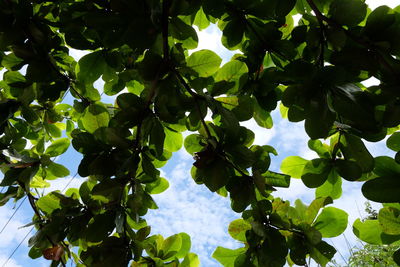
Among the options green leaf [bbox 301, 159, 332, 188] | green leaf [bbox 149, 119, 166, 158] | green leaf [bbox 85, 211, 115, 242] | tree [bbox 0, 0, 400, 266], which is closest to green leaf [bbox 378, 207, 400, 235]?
tree [bbox 0, 0, 400, 266]

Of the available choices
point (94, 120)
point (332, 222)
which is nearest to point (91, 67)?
point (94, 120)

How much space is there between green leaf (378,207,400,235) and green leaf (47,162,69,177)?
1226 millimetres

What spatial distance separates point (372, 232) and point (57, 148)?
1.32m

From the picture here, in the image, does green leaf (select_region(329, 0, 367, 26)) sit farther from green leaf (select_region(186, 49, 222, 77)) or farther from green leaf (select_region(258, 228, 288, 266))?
green leaf (select_region(258, 228, 288, 266))

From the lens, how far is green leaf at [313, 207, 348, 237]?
3.48ft

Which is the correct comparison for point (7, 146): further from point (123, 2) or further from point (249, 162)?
point (249, 162)

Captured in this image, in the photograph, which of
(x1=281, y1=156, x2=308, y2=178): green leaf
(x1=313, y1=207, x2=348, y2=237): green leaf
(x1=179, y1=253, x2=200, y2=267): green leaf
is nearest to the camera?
(x1=313, y1=207, x2=348, y2=237): green leaf

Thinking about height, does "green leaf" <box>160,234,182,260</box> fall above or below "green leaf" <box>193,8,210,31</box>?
below

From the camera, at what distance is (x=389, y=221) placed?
0.90 metres

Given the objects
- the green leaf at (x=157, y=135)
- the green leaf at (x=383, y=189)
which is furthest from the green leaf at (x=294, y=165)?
the green leaf at (x=157, y=135)

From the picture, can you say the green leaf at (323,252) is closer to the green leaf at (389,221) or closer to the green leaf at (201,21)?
the green leaf at (389,221)

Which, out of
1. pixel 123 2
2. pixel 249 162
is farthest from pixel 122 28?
pixel 249 162

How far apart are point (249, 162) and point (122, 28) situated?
0.53 meters

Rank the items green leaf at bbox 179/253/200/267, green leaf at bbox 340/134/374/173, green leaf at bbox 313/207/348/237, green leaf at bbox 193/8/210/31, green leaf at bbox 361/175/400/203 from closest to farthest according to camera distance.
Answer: green leaf at bbox 361/175/400/203, green leaf at bbox 340/134/374/173, green leaf at bbox 313/207/348/237, green leaf at bbox 179/253/200/267, green leaf at bbox 193/8/210/31
